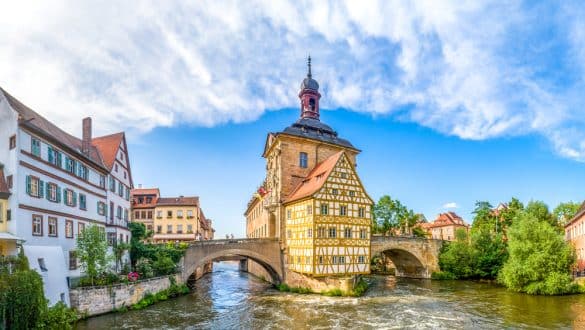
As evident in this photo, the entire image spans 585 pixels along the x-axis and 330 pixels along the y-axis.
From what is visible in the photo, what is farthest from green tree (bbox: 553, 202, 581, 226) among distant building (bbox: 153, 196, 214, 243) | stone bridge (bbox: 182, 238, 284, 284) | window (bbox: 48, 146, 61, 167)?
window (bbox: 48, 146, 61, 167)

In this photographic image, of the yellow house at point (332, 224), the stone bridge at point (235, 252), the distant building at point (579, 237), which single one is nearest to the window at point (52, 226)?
the stone bridge at point (235, 252)

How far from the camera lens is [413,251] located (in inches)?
1501

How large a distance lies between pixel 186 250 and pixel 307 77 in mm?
20637

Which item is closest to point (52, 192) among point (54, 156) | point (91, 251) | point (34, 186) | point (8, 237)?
point (34, 186)

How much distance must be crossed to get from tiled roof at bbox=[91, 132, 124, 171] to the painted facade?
12072mm

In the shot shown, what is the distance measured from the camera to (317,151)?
109 ft

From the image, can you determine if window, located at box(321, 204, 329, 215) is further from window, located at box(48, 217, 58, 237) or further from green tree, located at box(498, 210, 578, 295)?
window, located at box(48, 217, 58, 237)

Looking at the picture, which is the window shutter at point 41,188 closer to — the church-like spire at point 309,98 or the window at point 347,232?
the window at point 347,232

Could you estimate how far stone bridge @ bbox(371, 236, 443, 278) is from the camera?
120 ft

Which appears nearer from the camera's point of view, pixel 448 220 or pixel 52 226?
pixel 52 226

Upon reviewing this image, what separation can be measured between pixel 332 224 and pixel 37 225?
16821mm

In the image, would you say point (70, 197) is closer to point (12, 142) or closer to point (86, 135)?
point (12, 142)

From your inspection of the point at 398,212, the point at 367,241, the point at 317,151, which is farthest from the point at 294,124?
the point at 398,212

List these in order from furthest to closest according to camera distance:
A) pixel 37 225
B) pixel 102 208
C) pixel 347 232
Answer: pixel 347 232 → pixel 102 208 → pixel 37 225
